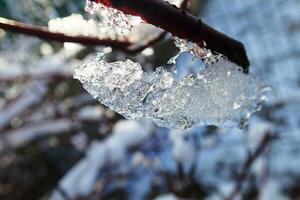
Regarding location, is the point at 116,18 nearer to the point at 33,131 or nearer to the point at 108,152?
the point at 108,152

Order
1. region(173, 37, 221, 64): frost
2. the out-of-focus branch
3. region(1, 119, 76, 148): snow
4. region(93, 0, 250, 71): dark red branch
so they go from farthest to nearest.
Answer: region(1, 119, 76, 148): snow
the out-of-focus branch
region(173, 37, 221, 64): frost
region(93, 0, 250, 71): dark red branch

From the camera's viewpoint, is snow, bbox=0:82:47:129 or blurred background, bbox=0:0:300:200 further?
snow, bbox=0:82:47:129

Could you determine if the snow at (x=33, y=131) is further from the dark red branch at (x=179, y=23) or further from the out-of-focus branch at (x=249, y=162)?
the dark red branch at (x=179, y=23)

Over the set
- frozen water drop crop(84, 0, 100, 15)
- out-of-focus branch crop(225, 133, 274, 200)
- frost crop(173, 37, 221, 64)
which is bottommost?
frozen water drop crop(84, 0, 100, 15)

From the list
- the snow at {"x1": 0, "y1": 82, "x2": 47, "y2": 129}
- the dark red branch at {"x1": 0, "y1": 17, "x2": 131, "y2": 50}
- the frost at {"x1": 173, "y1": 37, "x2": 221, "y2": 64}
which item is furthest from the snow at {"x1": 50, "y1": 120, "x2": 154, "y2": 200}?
the frost at {"x1": 173, "y1": 37, "x2": 221, "y2": 64}

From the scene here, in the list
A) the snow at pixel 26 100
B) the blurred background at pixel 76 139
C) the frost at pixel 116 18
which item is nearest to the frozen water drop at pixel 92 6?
the frost at pixel 116 18

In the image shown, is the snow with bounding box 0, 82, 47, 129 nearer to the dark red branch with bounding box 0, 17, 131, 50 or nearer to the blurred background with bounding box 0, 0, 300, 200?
the blurred background with bounding box 0, 0, 300, 200
